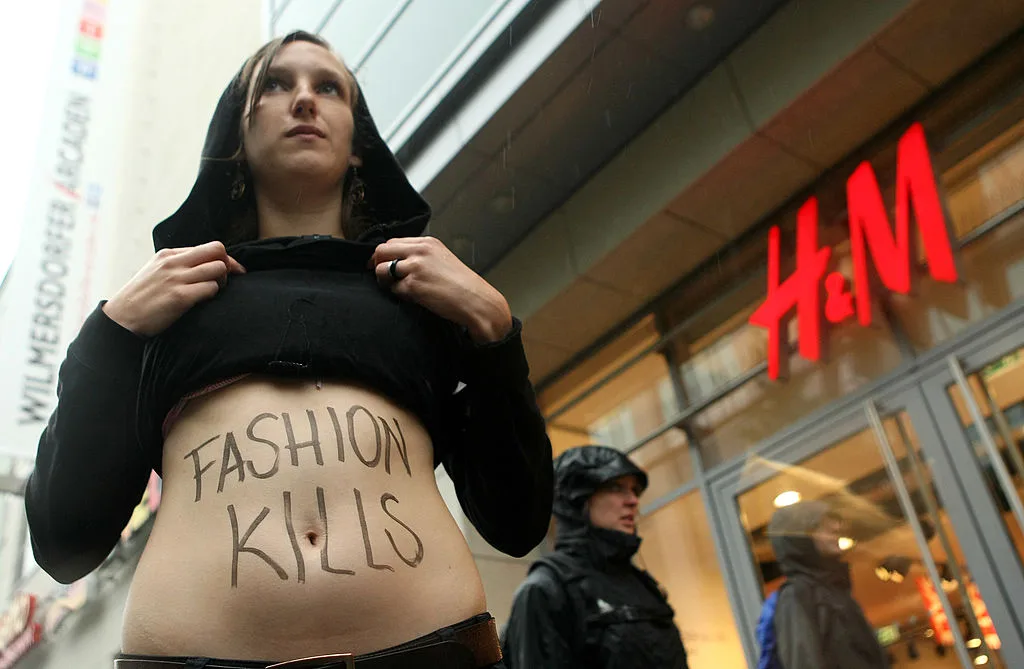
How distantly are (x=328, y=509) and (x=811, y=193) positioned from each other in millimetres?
5203

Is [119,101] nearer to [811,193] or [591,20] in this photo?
[591,20]

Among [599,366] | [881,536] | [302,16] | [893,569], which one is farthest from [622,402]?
[302,16]

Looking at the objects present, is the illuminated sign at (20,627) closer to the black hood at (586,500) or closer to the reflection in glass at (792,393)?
the reflection in glass at (792,393)

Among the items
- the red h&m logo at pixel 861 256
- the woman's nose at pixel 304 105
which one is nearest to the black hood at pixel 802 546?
the red h&m logo at pixel 861 256

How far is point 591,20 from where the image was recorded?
15.9 ft

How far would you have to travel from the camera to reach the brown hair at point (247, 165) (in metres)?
1.48

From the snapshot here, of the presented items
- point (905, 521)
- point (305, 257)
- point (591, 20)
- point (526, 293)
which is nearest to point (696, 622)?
point (905, 521)

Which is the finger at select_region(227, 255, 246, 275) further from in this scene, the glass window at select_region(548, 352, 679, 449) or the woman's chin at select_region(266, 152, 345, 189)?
the glass window at select_region(548, 352, 679, 449)

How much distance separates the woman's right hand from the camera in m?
1.13

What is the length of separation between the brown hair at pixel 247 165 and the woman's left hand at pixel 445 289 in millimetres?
298

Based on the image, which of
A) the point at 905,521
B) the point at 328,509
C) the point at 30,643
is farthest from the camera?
the point at 30,643

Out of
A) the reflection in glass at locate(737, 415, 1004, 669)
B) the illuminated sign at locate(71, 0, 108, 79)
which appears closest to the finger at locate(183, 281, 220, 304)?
the reflection in glass at locate(737, 415, 1004, 669)

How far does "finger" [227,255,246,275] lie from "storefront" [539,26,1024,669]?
4.00 metres

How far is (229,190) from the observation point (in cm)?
150
